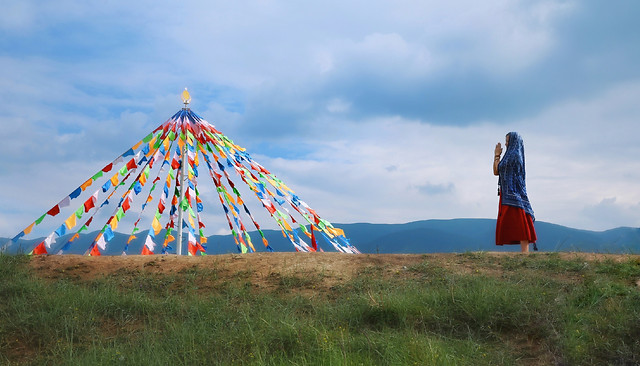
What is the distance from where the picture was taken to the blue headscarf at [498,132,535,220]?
999 centimetres

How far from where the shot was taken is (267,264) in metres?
9.00

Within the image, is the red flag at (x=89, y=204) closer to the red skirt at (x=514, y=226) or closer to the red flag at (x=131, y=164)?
the red flag at (x=131, y=164)

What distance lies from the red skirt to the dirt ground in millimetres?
787

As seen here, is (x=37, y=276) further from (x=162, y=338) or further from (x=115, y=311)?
(x=162, y=338)

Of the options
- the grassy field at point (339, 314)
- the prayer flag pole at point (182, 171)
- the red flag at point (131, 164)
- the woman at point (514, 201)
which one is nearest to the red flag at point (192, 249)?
the prayer flag pole at point (182, 171)

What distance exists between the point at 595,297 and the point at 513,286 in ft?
3.03

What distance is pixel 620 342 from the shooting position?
17.7 ft

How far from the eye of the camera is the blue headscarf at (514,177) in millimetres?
9992

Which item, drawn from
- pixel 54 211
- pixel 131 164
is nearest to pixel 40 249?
pixel 54 211

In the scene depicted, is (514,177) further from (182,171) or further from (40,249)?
(40,249)

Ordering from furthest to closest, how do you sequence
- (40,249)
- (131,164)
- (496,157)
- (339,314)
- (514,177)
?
1. (131,164)
2. (40,249)
3. (496,157)
4. (514,177)
5. (339,314)

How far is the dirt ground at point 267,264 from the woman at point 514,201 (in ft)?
2.64

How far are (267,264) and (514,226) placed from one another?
14.9 ft

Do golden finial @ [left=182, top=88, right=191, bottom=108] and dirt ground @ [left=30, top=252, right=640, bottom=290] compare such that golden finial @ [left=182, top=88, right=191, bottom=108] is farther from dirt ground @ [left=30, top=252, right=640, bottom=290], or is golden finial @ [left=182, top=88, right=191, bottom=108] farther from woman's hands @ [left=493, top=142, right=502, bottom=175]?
woman's hands @ [left=493, top=142, right=502, bottom=175]
